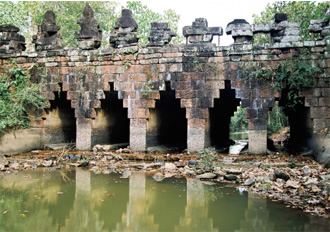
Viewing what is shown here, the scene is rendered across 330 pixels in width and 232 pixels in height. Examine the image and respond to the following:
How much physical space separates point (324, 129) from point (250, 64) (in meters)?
2.76

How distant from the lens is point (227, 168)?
31.0ft

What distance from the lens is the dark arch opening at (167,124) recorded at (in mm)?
12648

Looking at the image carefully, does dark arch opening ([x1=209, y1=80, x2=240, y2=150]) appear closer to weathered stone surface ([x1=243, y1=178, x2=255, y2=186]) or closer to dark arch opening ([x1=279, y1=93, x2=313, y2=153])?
dark arch opening ([x1=279, y1=93, x2=313, y2=153])

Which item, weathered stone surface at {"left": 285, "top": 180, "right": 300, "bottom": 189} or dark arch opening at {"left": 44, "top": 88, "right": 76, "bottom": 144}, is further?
dark arch opening at {"left": 44, "top": 88, "right": 76, "bottom": 144}

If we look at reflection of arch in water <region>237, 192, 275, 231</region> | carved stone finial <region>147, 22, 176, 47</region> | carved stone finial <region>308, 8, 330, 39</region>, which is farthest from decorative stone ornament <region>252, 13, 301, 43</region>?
reflection of arch in water <region>237, 192, 275, 231</region>

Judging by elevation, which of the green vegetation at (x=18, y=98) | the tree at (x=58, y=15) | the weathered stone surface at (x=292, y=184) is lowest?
the weathered stone surface at (x=292, y=184)

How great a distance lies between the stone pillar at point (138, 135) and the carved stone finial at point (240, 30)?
3.82 metres

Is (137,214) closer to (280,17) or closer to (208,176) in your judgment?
(208,176)

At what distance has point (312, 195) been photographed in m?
6.64

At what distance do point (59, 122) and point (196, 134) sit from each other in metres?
5.54

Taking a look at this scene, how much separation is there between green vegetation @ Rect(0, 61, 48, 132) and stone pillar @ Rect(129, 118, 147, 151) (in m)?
3.39

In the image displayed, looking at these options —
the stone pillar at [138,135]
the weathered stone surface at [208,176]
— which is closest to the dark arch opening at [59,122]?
the stone pillar at [138,135]

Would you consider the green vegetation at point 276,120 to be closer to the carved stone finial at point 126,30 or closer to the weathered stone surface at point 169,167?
the carved stone finial at point 126,30

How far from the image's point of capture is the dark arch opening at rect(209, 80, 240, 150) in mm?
12938
